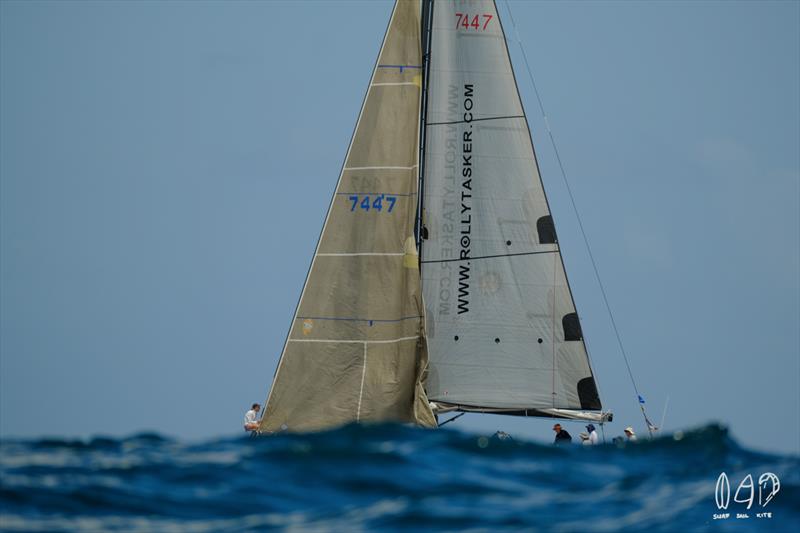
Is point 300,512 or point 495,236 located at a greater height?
point 495,236

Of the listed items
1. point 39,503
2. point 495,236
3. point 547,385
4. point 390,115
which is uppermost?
point 390,115

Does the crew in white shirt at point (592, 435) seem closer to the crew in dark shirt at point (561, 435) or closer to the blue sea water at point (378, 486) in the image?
the crew in dark shirt at point (561, 435)

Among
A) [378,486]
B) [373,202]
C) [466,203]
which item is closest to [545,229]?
[466,203]

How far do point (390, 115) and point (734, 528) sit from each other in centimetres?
1306

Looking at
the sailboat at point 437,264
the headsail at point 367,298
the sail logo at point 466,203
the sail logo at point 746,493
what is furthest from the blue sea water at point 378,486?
the sail logo at point 466,203

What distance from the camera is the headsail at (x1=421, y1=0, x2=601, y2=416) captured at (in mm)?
25359

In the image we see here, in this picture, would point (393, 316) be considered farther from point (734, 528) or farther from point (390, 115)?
point (734, 528)

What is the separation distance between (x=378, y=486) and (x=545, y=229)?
1173cm

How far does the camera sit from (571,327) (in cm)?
2548

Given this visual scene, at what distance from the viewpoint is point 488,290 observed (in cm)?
2538

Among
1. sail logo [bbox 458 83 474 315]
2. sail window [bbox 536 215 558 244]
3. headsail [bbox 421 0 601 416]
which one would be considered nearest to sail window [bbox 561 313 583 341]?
headsail [bbox 421 0 601 416]

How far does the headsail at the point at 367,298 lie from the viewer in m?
24.4

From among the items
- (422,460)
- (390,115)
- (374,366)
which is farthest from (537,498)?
(390,115)

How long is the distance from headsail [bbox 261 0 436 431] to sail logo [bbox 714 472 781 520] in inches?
353
